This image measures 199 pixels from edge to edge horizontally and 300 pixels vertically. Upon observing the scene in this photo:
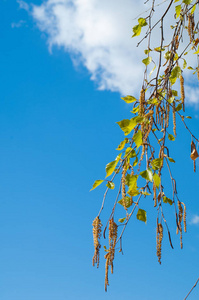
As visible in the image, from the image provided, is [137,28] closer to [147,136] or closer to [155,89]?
[155,89]

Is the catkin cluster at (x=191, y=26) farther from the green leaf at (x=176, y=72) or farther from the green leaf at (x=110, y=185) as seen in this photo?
the green leaf at (x=110, y=185)

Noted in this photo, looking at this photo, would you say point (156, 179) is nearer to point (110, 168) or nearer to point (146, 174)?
point (146, 174)

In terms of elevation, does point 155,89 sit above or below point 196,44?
below

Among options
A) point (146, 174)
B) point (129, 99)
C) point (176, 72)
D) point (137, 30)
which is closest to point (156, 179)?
point (146, 174)

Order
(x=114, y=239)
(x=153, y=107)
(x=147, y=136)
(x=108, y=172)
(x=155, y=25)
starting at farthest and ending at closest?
(x=155, y=25), (x=153, y=107), (x=147, y=136), (x=108, y=172), (x=114, y=239)

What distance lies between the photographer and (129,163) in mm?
2309

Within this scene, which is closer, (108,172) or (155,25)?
(108,172)

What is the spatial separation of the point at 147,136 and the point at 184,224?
1.63 ft

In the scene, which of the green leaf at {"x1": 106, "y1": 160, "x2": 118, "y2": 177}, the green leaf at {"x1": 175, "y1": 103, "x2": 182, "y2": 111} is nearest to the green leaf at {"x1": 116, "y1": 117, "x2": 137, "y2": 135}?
the green leaf at {"x1": 106, "y1": 160, "x2": 118, "y2": 177}

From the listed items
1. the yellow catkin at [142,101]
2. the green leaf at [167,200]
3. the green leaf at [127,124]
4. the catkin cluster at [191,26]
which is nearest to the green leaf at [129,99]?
the yellow catkin at [142,101]

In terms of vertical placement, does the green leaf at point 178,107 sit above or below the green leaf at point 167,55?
below

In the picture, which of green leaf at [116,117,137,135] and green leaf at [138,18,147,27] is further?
green leaf at [138,18,147,27]

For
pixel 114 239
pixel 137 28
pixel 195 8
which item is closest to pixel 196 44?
pixel 195 8

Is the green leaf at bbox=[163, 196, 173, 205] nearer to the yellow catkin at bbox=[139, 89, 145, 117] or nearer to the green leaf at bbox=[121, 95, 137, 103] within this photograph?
the yellow catkin at bbox=[139, 89, 145, 117]
